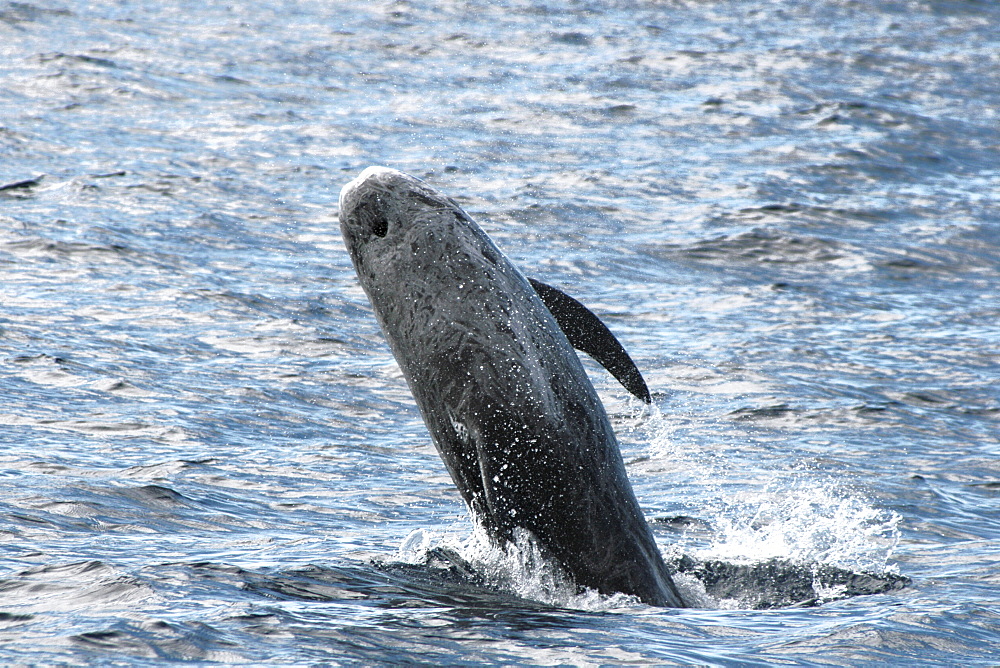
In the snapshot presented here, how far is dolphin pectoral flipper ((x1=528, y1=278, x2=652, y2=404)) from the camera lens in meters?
8.53

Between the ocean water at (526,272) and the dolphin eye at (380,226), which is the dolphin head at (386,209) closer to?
the dolphin eye at (380,226)

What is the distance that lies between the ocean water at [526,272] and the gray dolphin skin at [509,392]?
1.19 feet

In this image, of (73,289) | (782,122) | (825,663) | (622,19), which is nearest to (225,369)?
(73,289)

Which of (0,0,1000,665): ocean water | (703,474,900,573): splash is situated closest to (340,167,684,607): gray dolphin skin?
(0,0,1000,665): ocean water

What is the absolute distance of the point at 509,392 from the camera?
7867mm

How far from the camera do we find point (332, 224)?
21047 millimetres

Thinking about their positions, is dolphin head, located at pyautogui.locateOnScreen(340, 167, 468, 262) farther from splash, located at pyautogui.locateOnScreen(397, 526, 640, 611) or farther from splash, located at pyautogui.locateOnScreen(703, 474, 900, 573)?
splash, located at pyautogui.locateOnScreen(703, 474, 900, 573)

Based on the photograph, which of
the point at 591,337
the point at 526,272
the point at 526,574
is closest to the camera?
the point at 526,574

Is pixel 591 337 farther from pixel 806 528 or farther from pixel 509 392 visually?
pixel 806 528

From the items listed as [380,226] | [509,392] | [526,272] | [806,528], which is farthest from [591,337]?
[526,272]

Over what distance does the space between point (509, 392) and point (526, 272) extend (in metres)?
11.1

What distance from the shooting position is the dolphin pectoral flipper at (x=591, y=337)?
853 centimetres

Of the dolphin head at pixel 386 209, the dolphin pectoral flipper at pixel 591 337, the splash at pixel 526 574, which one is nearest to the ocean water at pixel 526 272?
the splash at pixel 526 574

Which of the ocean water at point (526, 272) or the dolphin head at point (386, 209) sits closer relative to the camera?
the ocean water at point (526, 272)
